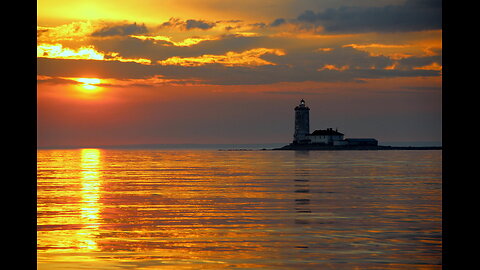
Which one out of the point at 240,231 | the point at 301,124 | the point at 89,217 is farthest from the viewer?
the point at 301,124

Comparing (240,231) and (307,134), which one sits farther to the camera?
(307,134)

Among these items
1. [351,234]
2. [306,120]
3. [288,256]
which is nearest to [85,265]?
[288,256]

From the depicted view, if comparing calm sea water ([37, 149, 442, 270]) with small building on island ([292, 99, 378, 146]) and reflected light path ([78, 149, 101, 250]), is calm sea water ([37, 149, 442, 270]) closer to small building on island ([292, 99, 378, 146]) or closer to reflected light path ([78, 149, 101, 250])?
reflected light path ([78, 149, 101, 250])

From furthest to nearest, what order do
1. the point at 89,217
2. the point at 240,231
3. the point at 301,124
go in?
the point at 301,124, the point at 89,217, the point at 240,231

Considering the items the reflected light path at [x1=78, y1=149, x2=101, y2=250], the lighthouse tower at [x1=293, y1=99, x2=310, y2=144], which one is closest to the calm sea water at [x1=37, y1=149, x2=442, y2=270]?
the reflected light path at [x1=78, y1=149, x2=101, y2=250]

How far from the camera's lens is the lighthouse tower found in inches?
6737

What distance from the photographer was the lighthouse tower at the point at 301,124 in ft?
561

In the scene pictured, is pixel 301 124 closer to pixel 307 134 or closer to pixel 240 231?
pixel 307 134

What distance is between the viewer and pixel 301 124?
175 metres

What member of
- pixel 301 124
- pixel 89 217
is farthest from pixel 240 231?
pixel 301 124

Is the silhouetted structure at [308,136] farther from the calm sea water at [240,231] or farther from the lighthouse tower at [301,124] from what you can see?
the calm sea water at [240,231]

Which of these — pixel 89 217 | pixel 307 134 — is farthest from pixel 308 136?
pixel 89 217

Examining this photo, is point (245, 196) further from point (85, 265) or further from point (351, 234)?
point (85, 265)
